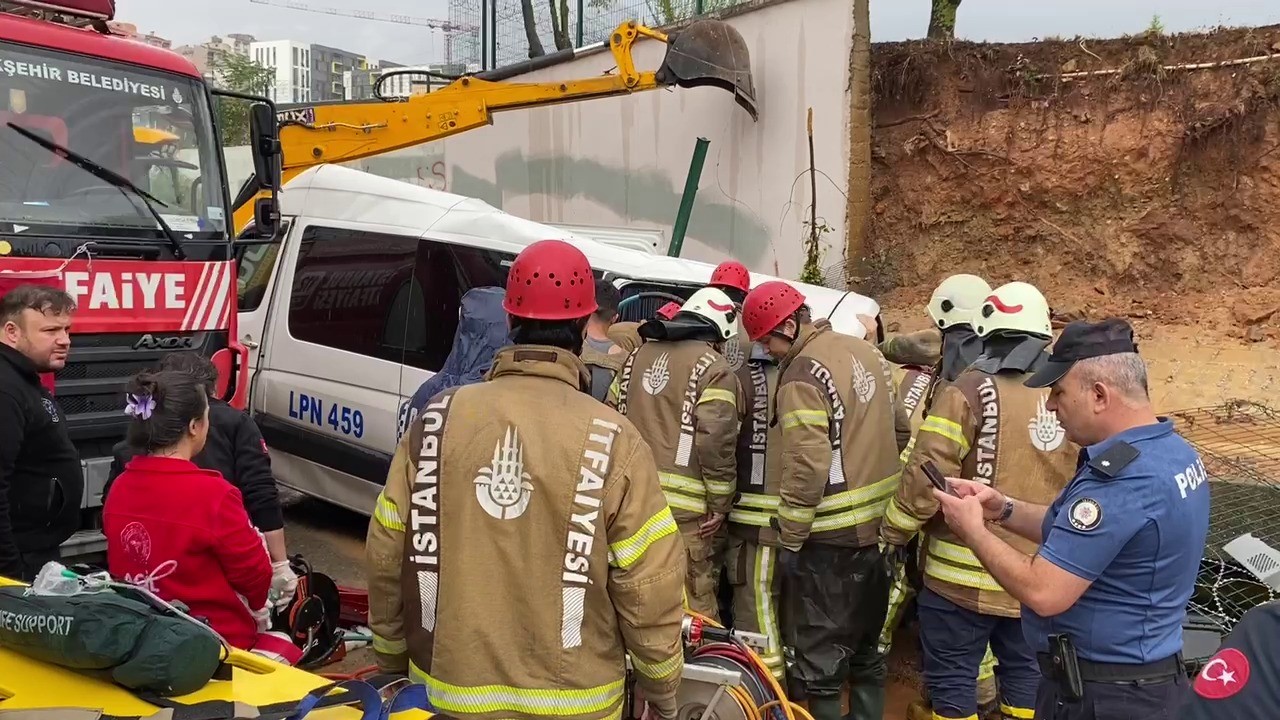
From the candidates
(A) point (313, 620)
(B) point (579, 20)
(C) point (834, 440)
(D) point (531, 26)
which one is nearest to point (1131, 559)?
(C) point (834, 440)

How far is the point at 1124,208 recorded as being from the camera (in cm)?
933

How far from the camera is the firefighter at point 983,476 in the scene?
3.39 meters

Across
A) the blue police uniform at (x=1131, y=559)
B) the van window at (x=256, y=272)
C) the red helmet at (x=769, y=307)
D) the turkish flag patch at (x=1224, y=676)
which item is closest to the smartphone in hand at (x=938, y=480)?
the blue police uniform at (x=1131, y=559)

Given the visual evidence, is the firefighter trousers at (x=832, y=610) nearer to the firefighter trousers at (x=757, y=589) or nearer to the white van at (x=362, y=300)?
the firefighter trousers at (x=757, y=589)

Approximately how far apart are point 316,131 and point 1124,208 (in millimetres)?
7657

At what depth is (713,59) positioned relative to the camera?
9.77 metres

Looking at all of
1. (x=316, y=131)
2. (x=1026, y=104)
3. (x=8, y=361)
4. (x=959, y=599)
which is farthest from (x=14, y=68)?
(x=1026, y=104)

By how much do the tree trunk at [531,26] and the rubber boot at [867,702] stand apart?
13.0 m

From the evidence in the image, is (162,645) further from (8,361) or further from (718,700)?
(8,361)

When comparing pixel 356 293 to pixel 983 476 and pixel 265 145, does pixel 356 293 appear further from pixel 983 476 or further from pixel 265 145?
pixel 983 476

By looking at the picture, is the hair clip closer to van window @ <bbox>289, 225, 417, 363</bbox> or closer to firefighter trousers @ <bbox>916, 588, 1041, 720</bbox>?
van window @ <bbox>289, 225, 417, 363</bbox>

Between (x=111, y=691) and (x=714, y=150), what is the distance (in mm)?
9199

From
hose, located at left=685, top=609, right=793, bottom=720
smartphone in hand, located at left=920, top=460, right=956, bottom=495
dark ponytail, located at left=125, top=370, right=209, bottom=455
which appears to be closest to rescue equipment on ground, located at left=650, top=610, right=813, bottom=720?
hose, located at left=685, top=609, right=793, bottom=720

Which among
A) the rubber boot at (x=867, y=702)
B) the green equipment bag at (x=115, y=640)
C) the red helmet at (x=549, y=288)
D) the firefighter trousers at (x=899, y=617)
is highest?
the red helmet at (x=549, y=288)
